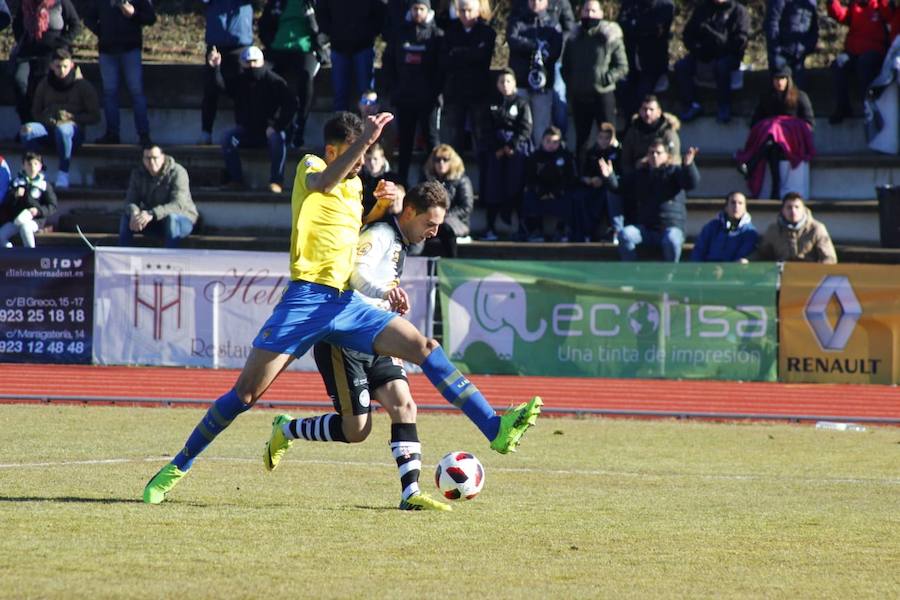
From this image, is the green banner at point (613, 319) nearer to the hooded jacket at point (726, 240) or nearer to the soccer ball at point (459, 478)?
the hooded jacket at point (726, 240)

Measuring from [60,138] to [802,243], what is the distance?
10.6m

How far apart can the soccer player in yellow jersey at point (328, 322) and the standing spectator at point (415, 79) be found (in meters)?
11.9

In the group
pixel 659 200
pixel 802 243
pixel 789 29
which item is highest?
pixel 789 29

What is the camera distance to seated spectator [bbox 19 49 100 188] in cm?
2169

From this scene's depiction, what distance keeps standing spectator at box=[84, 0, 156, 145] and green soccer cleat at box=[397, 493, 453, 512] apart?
1488 cm

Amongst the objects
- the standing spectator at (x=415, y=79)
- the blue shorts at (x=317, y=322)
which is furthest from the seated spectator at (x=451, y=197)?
the blue shorts at (x=317, y=322)

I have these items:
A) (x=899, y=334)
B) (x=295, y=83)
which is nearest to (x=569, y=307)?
(x=899, y=334)

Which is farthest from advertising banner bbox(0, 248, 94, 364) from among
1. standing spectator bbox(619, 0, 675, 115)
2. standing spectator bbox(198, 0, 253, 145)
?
standing spectator bbox(619, 0, 675, 115)

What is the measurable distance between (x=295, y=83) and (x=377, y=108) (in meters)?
2.73

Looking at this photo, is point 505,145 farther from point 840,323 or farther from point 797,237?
point 840,323

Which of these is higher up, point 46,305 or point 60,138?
point 60,138

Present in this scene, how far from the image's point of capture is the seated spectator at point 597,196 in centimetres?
1906

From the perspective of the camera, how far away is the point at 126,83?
22266 mm

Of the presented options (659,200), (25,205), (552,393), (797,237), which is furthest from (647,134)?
(25,205)
